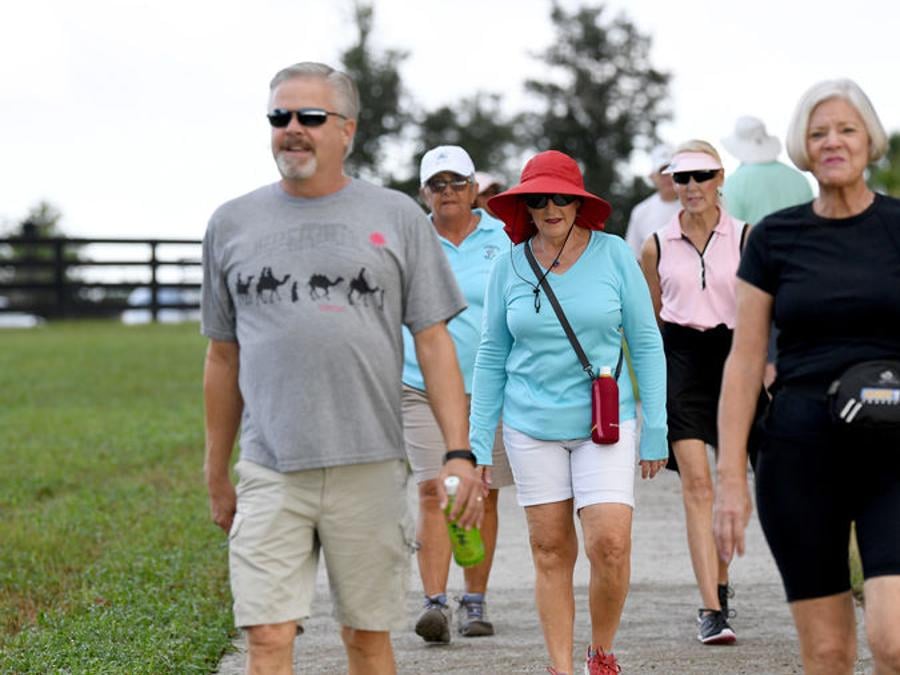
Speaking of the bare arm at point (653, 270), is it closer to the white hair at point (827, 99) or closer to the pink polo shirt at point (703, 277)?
the pink polo shirt at point (703, 277)

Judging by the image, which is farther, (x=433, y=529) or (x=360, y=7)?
(x=360, y=7)

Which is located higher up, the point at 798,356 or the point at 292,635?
the point at 798,356

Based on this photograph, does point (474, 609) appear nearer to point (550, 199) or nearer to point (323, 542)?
point (550, 199)

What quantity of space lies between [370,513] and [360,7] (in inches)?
2261

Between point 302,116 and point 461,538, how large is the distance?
1.28 m

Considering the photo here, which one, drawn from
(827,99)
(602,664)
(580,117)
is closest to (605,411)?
(602,664)

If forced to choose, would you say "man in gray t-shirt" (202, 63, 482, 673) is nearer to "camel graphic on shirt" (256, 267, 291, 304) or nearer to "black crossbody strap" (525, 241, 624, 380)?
"camel graphic on shirt" (256, 267, 291, 304)

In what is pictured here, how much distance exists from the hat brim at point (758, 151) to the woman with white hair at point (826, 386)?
212 inches

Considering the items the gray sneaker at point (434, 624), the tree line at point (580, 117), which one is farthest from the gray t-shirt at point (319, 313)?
the tree line at point (580, 117)

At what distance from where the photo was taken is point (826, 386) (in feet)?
15.8

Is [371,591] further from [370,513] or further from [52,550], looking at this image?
[52,550]

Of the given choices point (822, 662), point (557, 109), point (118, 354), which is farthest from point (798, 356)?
point (557, 109)

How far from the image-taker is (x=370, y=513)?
524 centimetres

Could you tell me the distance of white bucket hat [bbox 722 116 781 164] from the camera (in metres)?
10.3
